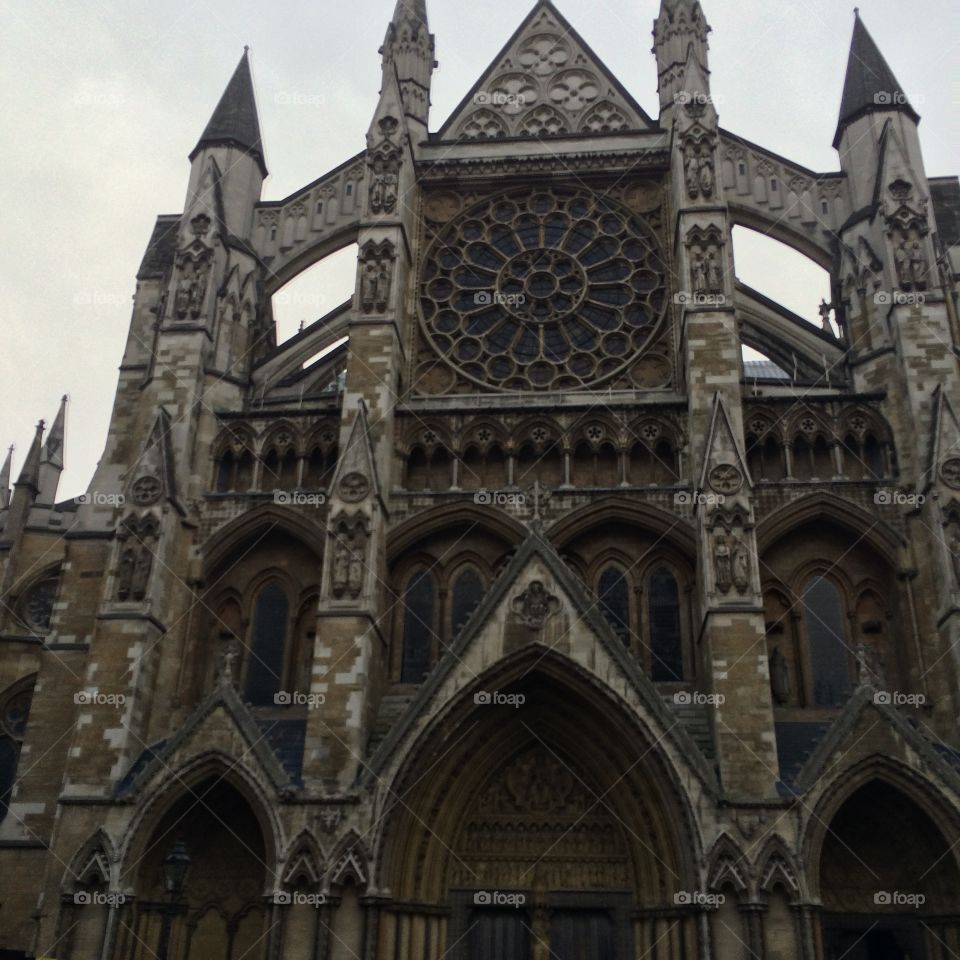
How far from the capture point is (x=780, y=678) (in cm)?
2038

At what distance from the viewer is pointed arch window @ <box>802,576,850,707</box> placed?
800 inches

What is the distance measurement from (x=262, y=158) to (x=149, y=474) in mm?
10011

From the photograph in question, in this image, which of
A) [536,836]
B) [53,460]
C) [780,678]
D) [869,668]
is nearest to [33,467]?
[53,460]

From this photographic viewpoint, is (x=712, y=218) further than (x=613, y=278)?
No

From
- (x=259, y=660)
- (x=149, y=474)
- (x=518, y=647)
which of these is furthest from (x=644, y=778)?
(x=149, y=474)

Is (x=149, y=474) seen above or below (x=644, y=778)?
above

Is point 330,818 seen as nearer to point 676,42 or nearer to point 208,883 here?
point 208,883

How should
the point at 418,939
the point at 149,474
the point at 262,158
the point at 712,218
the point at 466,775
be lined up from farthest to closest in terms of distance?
the point at 262,158
the point at 712,218
the point at 149,474
the point at 466,775
the point at 418,939

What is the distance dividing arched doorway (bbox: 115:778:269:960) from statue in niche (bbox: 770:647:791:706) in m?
9.85

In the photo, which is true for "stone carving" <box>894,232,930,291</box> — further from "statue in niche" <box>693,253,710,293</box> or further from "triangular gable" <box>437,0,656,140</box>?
"triangular gable" <box>437,0,656,140</box>

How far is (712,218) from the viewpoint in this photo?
75.6ft

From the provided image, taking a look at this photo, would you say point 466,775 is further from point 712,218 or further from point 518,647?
point 712,218

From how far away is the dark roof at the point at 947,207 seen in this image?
79.5 ft

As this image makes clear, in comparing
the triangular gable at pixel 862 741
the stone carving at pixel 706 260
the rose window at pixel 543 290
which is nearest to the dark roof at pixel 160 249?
the rose window at pixel 543 290
